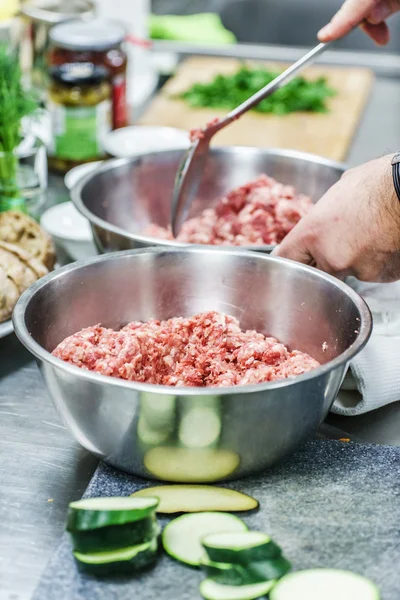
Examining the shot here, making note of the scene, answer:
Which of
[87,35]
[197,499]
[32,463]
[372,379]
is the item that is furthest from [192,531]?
[87,35]

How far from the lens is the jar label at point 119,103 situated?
2.86 m

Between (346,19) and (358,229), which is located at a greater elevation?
(346,19)

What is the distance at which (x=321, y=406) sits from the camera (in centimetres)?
134

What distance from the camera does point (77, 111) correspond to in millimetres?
2680

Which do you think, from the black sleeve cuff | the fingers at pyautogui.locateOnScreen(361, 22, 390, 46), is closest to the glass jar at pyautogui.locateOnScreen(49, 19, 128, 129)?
the fingers at pyautogui.locateOnScreen(361, 22, 390, 46)

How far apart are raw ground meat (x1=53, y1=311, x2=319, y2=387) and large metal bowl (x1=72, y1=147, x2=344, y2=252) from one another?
2.23 ft

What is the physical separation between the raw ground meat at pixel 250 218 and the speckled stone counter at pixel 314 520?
694 mm

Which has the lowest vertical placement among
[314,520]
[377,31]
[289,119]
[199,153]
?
[289,119]

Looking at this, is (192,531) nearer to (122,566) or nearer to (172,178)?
(122,566)

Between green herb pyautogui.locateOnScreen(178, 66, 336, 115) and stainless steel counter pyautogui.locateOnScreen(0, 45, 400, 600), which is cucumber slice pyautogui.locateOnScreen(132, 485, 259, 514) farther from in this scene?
green herb pyautogui.locateOnScreen(178, 66, 336, 115)

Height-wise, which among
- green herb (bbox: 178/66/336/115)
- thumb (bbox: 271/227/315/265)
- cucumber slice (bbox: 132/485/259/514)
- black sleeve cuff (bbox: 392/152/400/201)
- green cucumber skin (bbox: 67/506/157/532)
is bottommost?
green herb (bbox: 178/66/336/115)

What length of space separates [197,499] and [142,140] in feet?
6.08

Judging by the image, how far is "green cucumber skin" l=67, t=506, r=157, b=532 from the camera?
44.7 inches

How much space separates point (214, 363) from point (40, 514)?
0.38m
